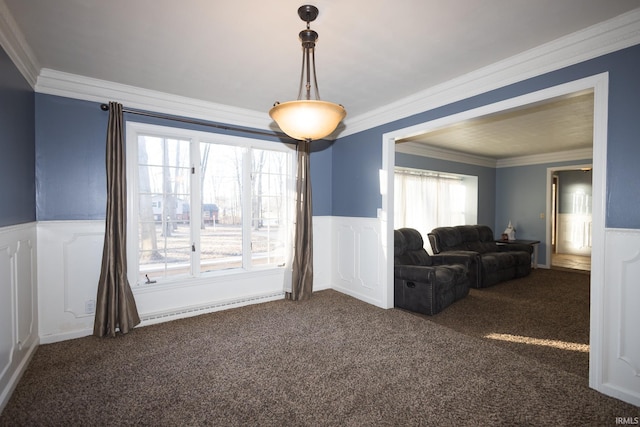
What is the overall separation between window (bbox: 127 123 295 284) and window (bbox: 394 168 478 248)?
255cm

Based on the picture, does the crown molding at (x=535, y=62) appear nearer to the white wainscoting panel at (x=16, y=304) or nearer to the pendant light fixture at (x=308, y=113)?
the pendant light fixture at (x=308, y=113)

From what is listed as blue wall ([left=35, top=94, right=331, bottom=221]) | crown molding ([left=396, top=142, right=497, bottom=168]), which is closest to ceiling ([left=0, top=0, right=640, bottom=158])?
blue wall ([left=35, top=94, right=331, bottom=221])

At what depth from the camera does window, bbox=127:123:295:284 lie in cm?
340

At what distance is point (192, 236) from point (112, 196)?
935 mm

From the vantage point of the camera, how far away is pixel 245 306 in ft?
13.0

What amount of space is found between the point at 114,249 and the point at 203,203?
1.08 m

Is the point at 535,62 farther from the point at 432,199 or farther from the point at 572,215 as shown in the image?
the point at 572,215

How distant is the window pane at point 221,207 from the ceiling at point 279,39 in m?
0.84

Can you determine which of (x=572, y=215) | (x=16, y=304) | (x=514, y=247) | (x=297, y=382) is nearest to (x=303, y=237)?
(x=297, y=382)

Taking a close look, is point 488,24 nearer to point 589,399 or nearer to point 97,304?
point 589,399

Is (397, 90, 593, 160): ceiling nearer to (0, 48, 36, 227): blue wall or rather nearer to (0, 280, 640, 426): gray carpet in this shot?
(0, 280, 640, 426): gray carpet

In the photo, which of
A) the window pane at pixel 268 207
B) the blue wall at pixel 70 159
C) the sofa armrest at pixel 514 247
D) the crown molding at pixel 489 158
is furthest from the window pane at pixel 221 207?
the sofa armrest at pixel 514 247

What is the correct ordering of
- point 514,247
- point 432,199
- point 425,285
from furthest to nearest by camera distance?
point 432,199 < point 514,247 < point 425,285

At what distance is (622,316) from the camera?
Result: 6.69ft
